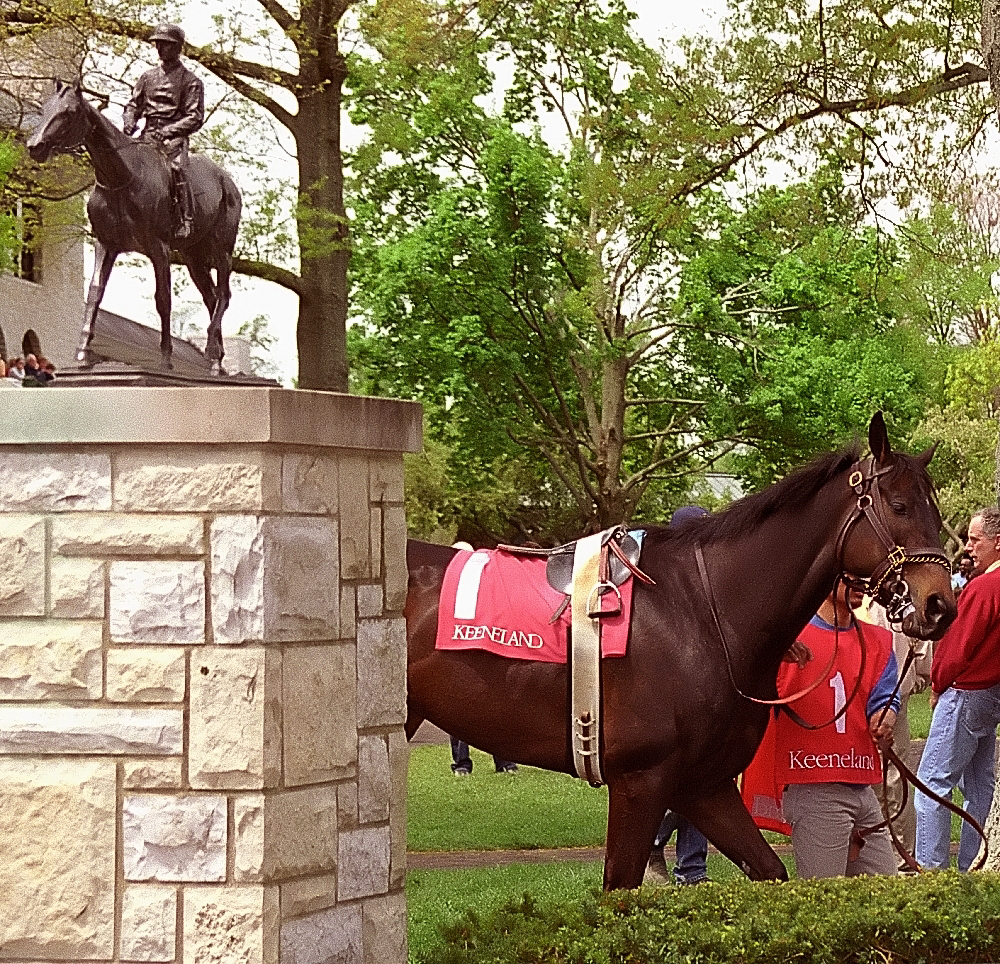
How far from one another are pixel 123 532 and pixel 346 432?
2.23ft

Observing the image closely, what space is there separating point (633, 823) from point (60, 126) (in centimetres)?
356

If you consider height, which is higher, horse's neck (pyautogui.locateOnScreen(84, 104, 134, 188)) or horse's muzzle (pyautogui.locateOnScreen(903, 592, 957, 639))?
horse's neck (pyautogui.locateOnScreen(84, 104, 134, 188))

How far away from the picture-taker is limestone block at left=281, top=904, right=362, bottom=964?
440 centimetres

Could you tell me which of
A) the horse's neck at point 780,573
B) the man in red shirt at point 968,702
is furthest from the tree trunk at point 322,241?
the horse's neck at point 780,573

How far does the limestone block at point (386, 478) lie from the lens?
4871 mm

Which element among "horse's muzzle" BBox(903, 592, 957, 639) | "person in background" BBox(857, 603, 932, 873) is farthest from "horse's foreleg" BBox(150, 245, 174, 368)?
"person in background" BBox(857, 603, 932, 873)

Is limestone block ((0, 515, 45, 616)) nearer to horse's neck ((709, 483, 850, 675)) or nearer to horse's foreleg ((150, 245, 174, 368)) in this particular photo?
horse's foreleg ((150, 245, 174, 368))

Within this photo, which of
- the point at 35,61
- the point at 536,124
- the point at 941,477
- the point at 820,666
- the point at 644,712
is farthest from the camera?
the point at 941,477

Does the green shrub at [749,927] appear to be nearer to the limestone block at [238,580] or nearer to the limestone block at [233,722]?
the limestone block at [233,722]

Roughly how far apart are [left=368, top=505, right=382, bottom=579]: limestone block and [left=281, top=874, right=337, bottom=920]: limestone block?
0.89m

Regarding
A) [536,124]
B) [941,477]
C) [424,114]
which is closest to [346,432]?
[424,114]

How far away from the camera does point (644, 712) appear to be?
684cm

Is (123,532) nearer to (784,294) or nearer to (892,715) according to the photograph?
(892,715)

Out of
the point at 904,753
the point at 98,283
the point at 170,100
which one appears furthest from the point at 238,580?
the point at 904,753
